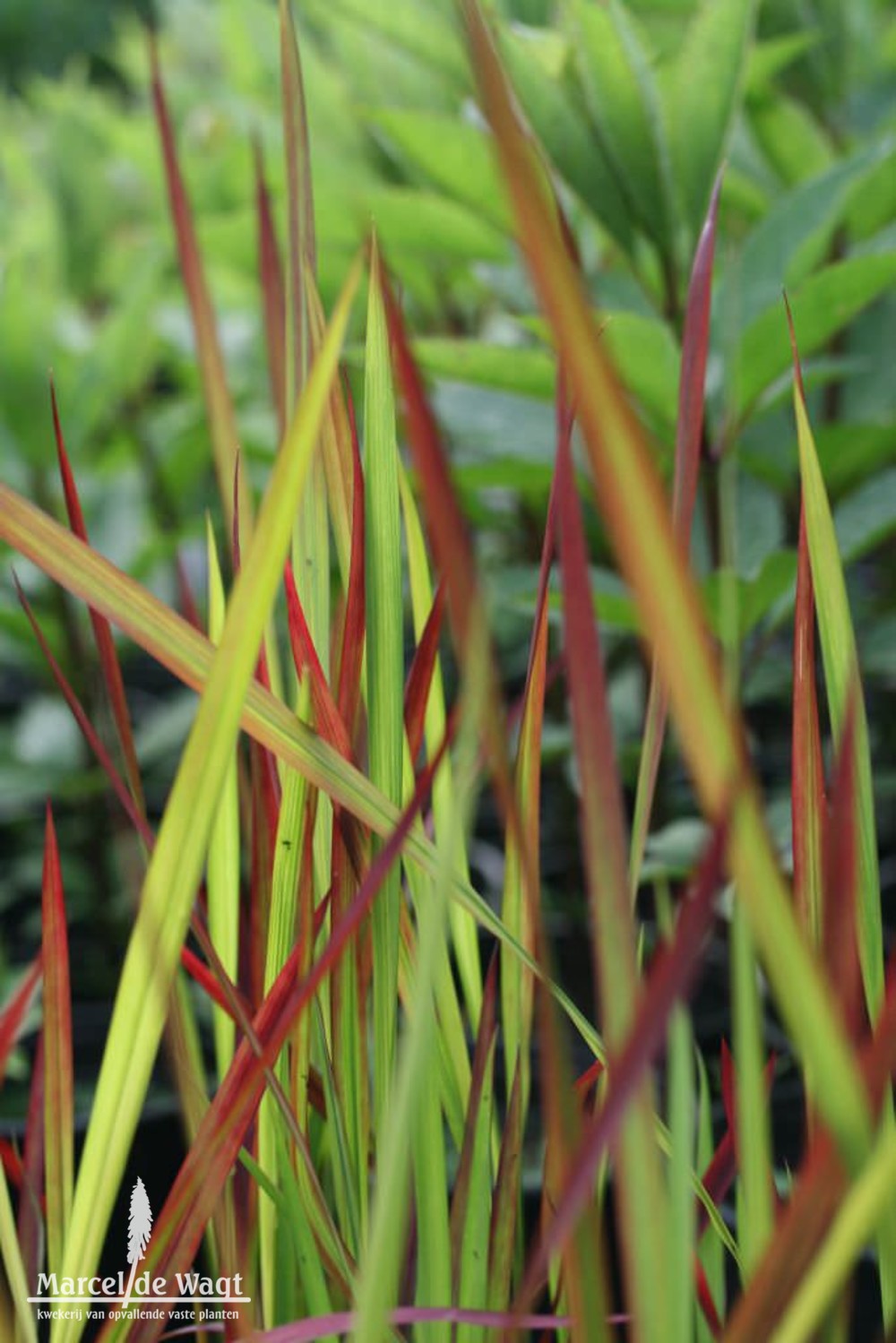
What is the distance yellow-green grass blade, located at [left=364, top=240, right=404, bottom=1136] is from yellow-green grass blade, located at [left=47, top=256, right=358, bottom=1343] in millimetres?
46

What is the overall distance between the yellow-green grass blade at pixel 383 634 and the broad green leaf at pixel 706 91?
0.33m

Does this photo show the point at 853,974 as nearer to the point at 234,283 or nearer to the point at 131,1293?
the point at 131,1293

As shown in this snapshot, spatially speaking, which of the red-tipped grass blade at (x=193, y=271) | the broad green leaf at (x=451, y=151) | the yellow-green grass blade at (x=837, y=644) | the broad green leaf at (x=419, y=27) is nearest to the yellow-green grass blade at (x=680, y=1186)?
the yellow-green grass blade at (x=837, y=644)

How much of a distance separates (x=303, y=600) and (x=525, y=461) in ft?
1.20

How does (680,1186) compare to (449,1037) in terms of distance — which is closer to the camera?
(680,1186)

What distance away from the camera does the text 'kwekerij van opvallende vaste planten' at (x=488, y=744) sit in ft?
0.76

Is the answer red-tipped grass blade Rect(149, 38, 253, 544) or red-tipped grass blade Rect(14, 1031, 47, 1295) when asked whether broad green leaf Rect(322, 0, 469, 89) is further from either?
red-tipped grass blade Rect(14, 1031, 47, 1295)

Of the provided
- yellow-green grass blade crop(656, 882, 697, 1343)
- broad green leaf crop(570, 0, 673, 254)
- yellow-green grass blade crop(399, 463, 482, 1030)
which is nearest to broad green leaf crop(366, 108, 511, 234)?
broad green leaf crop(570, 0, 673, 254)

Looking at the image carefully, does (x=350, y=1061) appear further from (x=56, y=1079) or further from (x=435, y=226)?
(x=435, y=226)

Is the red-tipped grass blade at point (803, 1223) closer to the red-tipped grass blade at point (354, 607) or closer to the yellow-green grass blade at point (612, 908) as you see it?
the yellow-green grass blade at point (612, 908)

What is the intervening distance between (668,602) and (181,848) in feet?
0.49

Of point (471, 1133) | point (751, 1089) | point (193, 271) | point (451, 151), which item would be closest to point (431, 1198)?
point (471, 1133)

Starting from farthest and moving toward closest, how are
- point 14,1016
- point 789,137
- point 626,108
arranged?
1. point 789,137
2. point 626,108
3. point 14,1016

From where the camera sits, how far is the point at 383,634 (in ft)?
1.17
